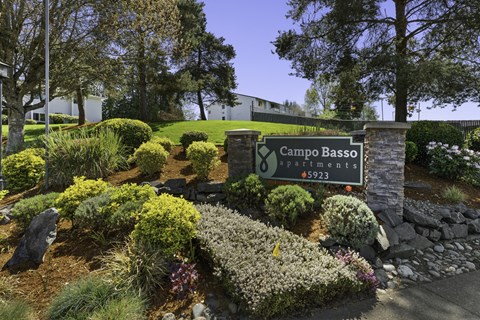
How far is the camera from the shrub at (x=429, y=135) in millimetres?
7691

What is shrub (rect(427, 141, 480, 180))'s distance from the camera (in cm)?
695

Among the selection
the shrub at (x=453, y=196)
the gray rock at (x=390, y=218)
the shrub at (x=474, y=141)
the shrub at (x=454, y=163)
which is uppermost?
the shrub at (x=474, y=141)

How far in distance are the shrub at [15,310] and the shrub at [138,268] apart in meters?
0.71

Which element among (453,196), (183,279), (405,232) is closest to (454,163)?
(453,196)

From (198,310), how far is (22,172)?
6148 millimetres

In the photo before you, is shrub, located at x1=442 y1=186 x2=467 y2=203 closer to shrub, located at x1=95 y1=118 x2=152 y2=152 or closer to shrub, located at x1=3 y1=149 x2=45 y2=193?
shrub, located at x1=95 y1=118 x2=152 y2=152

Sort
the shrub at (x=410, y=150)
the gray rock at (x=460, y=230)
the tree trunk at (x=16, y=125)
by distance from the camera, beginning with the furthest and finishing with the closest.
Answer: the tree trunk at (x=16, y=125), the shrub at (x=410, y=150), the gray rock at (x=460, y=230)

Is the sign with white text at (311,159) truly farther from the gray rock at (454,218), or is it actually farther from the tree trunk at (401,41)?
the tree trunk at (401,41)

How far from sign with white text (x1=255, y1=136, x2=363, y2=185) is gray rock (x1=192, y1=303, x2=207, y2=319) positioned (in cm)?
320

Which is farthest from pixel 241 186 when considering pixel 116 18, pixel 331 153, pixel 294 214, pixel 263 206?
pixel 116 18

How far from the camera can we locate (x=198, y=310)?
9.00ft

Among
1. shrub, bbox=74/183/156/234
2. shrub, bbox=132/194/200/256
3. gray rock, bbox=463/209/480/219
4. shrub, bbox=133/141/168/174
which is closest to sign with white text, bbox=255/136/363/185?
gray rock, bbox=463/209/480/219

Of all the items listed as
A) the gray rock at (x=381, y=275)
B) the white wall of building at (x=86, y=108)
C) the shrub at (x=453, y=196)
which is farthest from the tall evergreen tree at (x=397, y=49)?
the white wall of building at (x=86, y=108)

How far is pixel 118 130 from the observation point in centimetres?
806
